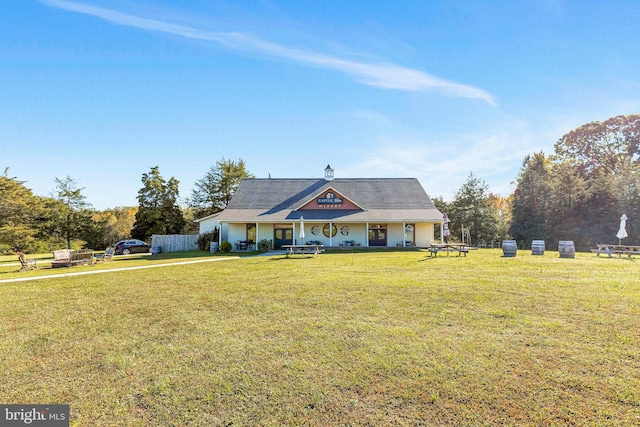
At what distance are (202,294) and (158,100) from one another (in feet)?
47.0

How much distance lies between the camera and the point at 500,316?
547 cm

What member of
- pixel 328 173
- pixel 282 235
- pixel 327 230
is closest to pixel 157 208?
pixel 282 235

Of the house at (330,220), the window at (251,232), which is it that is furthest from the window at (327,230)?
the window at (251,232)

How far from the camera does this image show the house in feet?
76.1

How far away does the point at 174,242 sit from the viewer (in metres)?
25.5

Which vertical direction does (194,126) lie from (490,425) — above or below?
above

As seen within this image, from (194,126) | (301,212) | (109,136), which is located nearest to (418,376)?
(301,212)

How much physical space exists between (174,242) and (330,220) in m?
13.5

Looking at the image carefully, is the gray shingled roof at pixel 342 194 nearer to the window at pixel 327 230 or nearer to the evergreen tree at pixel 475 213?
the window at pixel 327 230

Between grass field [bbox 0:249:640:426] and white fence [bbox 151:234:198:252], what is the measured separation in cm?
1766

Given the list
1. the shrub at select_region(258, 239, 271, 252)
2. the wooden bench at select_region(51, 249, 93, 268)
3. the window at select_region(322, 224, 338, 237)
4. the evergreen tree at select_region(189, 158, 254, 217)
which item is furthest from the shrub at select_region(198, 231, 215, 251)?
the evergreen tree at select_region(189, 158, 254, 217)

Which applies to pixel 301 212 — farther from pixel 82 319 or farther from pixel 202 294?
pixel 82 319
